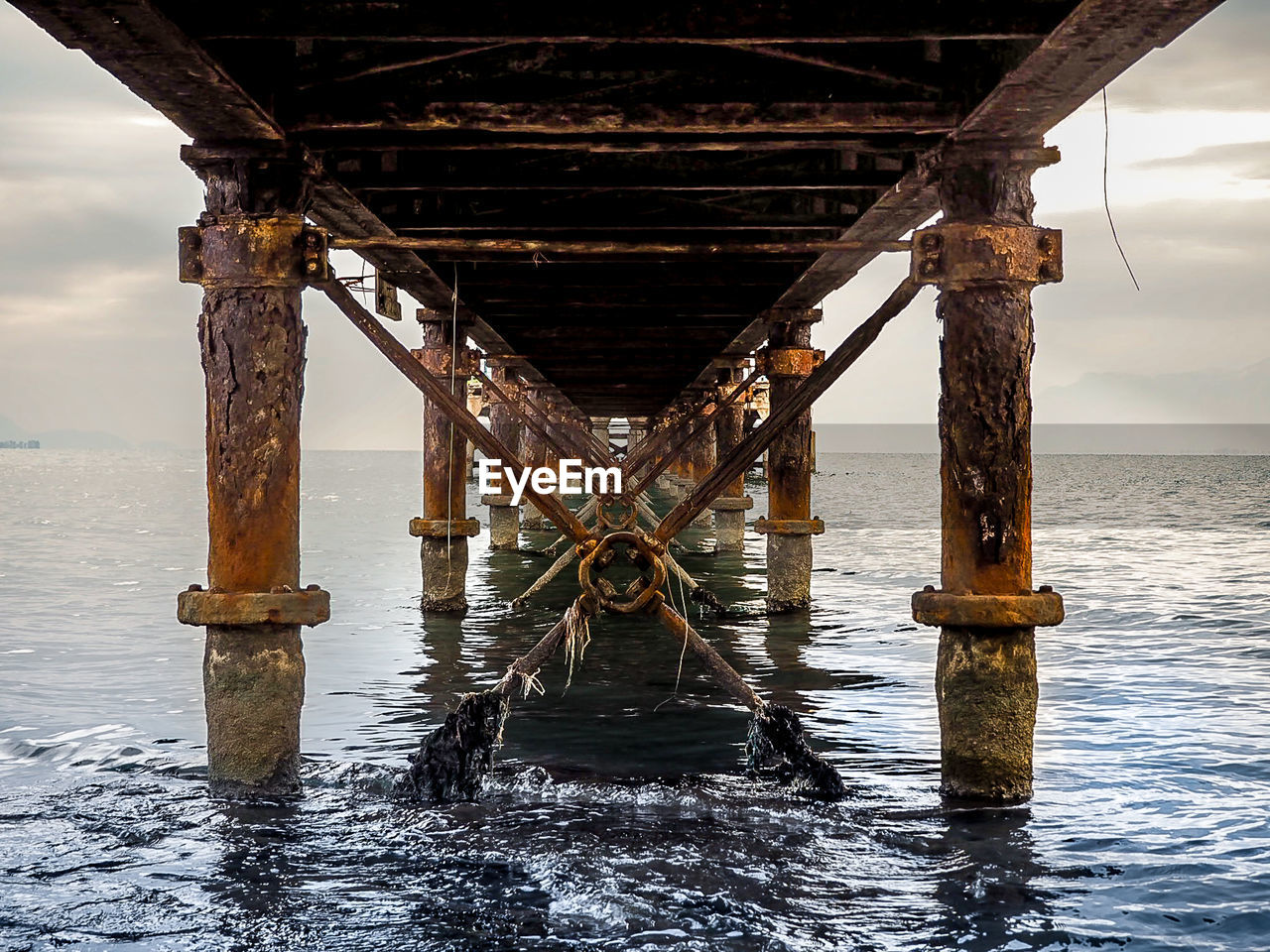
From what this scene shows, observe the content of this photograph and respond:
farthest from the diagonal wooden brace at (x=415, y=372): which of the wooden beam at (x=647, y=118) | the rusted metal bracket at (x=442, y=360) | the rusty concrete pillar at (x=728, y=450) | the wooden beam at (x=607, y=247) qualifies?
the rusty concrete pillar at (x=728, y=450)

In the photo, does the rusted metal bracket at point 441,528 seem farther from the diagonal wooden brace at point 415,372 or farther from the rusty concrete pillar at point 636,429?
the rusty concrete pillar at point 636,429

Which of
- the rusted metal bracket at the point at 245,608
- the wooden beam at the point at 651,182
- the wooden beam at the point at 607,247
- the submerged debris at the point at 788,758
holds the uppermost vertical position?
the wooden beam at the point at 651,182

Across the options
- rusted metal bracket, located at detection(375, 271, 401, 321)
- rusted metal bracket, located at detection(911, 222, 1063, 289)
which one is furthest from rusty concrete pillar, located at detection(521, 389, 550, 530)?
rusted metal bracket, located at detection(911, 222, 1063, 289)

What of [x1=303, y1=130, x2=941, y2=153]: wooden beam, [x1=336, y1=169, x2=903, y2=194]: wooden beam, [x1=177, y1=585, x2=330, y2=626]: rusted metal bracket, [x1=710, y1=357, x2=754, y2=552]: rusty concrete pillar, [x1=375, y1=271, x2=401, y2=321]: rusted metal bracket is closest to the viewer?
[x1=177, y1=585, x2=330, y2=626]: rusted metal bracket

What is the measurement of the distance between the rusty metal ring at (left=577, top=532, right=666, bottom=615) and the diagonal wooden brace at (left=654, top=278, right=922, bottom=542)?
0.96m

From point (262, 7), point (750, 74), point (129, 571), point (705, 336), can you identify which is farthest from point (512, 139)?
point (129, 571)

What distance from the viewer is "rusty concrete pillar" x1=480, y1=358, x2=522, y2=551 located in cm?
2002

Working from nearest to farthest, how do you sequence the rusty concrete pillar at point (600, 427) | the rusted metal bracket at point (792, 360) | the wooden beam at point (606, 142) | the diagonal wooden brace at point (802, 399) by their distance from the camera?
the wooden beam at point (606, 142), the diagonal wooden brace at point (802, 399), the rusted metal bracket at point (792, 360), the rusty concrete pillar at point (600, 427)

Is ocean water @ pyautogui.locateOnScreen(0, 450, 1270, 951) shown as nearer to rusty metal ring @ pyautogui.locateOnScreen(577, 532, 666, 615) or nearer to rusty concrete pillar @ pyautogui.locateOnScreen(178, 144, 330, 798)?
rusty concrete pillar @ pyautogui.locateOnScreen(178, 144, 330, 798)

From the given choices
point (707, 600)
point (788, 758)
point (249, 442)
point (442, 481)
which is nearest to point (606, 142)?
point (249, 442)

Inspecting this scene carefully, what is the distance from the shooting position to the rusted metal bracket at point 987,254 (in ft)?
20.1

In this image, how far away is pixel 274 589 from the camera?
20.9ft

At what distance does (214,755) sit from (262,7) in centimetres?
352

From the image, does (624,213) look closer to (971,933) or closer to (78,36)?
(78,36)
